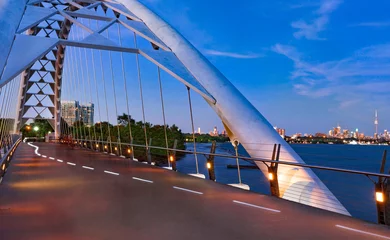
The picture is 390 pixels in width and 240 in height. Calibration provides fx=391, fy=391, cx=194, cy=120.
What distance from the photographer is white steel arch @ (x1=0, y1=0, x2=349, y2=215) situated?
764 cm

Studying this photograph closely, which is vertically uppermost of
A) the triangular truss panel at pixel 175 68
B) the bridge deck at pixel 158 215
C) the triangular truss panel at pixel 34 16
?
the triangular truss panel at pixel 34 16

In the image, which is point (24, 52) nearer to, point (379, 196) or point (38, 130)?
point (379, 196)

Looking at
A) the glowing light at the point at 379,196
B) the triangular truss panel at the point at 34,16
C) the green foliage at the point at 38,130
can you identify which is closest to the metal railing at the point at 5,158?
the triangular truss panel at the point at 34,16

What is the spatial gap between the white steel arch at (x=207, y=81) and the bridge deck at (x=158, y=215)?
1420mm

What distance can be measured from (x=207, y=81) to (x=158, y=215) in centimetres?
577

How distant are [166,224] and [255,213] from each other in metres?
1.28

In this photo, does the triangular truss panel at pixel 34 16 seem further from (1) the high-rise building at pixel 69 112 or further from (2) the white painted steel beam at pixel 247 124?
(1) the high-rise building at pixel 69 112

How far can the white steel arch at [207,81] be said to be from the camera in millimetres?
7637

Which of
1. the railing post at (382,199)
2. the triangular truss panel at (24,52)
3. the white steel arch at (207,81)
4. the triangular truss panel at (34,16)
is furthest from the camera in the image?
the triangular truss panel at (34,16)

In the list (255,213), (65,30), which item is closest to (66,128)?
(65,30)

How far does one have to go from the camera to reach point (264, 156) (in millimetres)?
8688

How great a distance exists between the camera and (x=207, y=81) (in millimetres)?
10219

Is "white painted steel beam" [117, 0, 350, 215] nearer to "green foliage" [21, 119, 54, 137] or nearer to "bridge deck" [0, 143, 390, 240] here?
"bridge deck" [0, 143, 390, 240]

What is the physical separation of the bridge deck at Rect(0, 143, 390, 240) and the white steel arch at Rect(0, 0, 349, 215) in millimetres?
1420
